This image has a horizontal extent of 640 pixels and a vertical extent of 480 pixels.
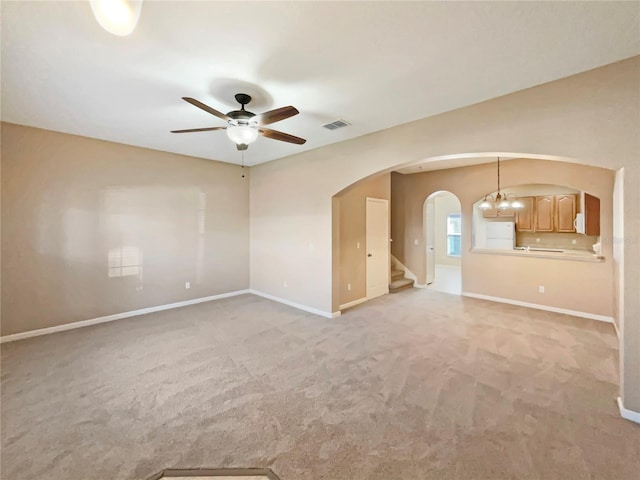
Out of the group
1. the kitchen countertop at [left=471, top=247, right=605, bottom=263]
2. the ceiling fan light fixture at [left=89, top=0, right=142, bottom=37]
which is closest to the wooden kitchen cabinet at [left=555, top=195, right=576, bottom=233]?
the kitchen countertop at [left=471, top=247, right=605, bottom=263]

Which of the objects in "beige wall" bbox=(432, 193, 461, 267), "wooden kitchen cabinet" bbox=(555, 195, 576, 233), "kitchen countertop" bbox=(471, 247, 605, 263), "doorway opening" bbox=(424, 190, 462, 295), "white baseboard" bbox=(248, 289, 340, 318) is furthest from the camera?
"beige wall" bbox=(432, 193, 461, 267)

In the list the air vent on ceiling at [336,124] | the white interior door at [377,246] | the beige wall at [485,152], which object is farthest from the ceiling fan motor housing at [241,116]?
the white interior door at [377,246]

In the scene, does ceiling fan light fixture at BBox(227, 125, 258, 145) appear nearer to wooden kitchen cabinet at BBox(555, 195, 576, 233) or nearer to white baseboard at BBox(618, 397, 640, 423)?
white baseboard at BBox(618, 397, 640, 423)

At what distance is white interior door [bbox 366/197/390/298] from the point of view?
5.76 metres

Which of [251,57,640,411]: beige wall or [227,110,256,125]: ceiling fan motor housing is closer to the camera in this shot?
[251,57,640,411]: beige wall

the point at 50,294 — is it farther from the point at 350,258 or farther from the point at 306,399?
the point at 350,258

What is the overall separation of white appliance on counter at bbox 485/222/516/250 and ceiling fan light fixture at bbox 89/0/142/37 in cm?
841

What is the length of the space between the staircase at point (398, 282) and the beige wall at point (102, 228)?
389 centimetres

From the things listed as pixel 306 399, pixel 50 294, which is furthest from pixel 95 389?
pixel 50 294

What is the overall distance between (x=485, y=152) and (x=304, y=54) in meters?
2.21

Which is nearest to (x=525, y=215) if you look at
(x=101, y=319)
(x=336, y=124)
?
(x=336, y=124)

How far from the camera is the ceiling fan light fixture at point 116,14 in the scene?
3.84ft

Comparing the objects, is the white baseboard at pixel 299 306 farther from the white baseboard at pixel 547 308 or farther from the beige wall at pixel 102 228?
the white baseboard at pixel 547 308

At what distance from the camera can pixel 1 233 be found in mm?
3613
